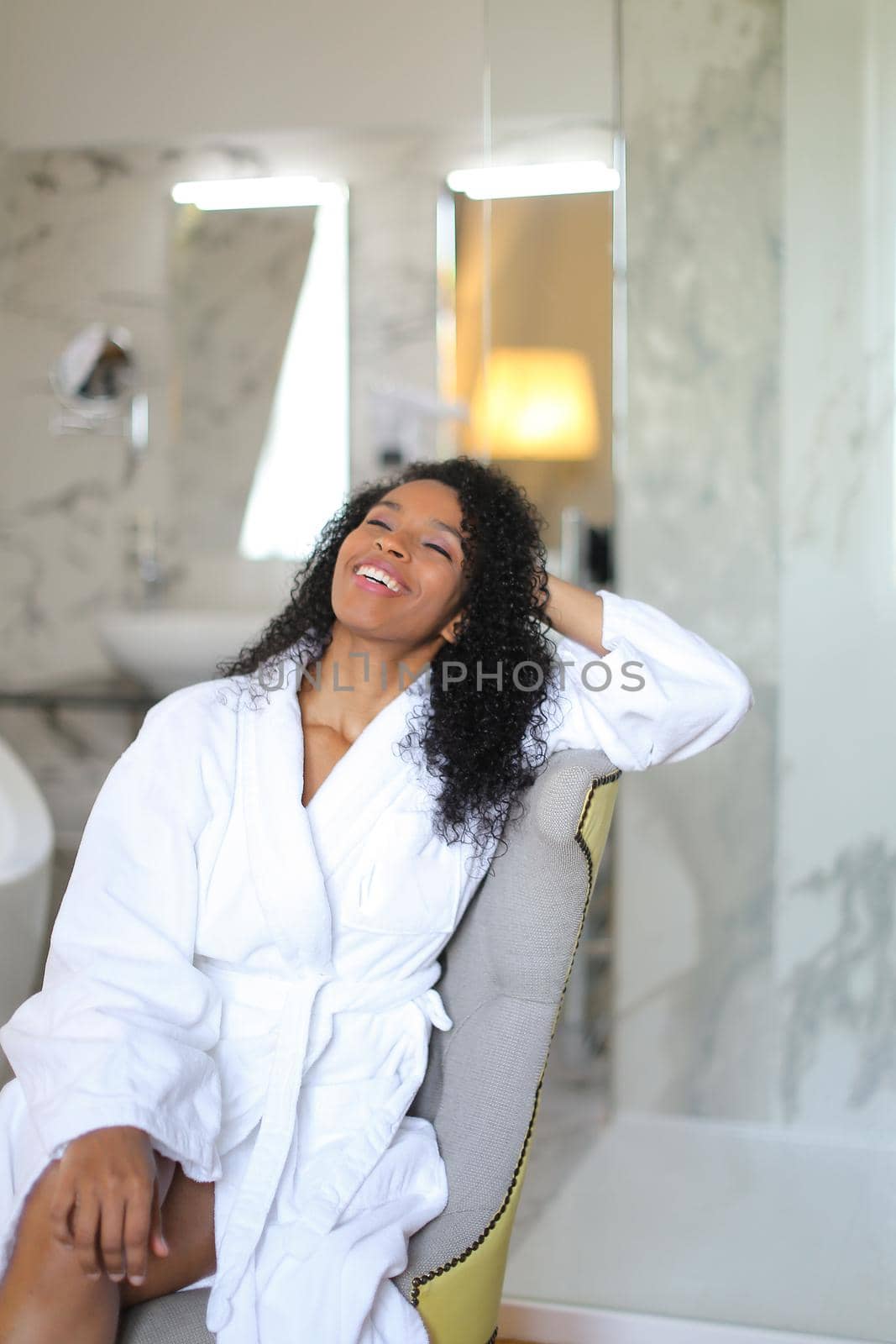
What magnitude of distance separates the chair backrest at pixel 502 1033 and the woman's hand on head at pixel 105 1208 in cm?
28

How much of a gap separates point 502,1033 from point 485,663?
1.26ft

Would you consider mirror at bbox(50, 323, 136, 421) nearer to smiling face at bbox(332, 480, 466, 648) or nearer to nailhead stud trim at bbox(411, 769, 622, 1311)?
smiling face at bbox(332, 480, 466, 648)

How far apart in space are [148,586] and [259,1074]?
8.00 ft

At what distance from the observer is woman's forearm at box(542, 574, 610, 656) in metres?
1.39

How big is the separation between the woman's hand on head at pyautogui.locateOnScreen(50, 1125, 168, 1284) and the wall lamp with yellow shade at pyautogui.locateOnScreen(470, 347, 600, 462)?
4.10ft

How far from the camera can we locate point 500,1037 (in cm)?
125

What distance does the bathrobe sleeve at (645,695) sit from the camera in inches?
52.8

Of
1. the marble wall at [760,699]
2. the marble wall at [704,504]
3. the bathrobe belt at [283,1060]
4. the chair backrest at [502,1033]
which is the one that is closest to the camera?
the bathrobe belt at [283,1060]

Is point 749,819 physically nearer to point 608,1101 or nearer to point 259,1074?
point 608,1101

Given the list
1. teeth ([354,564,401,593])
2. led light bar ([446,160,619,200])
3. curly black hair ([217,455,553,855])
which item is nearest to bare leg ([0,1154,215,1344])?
curly black hair ([217,455,553,855])

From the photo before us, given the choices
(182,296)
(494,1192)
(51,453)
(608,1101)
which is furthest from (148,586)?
(494,1192)

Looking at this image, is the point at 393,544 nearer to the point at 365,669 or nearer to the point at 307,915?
the point at 365,669

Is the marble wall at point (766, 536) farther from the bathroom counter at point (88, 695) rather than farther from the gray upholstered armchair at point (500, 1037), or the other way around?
the bathroom counter at point (88, 695)

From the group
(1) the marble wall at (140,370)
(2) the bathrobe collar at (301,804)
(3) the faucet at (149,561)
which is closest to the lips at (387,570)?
(2) the bathrobe collar at (301,804)
